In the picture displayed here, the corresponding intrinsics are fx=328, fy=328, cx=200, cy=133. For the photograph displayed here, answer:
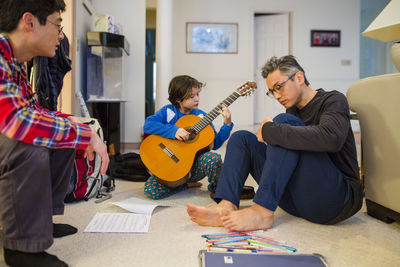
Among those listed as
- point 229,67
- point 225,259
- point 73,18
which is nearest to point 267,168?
point 225,259

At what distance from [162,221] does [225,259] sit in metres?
0.52

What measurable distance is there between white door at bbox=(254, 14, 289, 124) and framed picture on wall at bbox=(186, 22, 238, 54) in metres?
0.50

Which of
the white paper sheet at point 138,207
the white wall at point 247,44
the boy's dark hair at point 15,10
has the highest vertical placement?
the white wall at point 247,44

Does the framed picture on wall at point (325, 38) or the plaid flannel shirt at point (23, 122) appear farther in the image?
the framed picture on wall at point (325, 38)

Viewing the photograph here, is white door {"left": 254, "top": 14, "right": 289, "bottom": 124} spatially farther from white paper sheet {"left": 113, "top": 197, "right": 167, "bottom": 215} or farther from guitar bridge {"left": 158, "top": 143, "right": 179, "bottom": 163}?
white paper sheet {"left": 113, "top": 197, "right": 167, "bottom": 215}

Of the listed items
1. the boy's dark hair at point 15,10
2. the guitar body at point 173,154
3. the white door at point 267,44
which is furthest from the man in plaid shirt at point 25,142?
the white door at point 267,44

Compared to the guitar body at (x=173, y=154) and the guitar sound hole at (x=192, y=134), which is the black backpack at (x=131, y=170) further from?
the guitar sound hole at (x=192, y=134)

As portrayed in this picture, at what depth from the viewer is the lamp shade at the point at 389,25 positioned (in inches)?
68.2

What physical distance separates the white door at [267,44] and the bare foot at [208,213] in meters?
4.58

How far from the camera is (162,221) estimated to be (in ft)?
5.03

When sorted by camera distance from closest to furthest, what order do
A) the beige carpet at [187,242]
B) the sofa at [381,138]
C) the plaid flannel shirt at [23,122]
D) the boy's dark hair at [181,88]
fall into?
the plaid flannel shirt at [23,122]
the beige carpet at [187,242]
the sofa at [381,138]
the boy's dark hair at [181,88]

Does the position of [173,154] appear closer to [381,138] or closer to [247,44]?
[381,138]

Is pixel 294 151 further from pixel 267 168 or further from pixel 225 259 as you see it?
pixel 225 259

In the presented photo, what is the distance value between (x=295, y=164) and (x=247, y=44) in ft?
15.3
